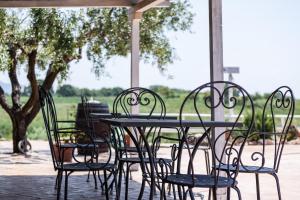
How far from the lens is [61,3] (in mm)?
6230

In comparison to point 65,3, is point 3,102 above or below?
below

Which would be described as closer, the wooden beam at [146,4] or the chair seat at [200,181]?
the chair seat at [200,181]

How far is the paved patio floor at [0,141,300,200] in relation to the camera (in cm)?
441

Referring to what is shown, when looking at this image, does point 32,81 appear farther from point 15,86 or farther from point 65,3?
point 65,3

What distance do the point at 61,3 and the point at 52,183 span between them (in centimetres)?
257

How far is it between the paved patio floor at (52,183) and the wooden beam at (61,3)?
2.28 metres

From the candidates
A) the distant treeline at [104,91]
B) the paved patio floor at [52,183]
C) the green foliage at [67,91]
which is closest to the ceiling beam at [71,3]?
the paved patio floor at [52,183]

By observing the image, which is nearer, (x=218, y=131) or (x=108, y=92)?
(x=218, y=131)

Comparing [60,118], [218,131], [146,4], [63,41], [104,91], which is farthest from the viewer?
[104,91]

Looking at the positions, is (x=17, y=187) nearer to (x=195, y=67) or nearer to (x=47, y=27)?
(x=47, y=27)

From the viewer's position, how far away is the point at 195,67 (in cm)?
2078

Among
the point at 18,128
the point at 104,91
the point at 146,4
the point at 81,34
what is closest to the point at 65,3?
the point at 146,4

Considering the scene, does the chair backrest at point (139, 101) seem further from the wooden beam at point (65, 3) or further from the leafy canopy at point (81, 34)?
the leafy canopy at point (81, 34)

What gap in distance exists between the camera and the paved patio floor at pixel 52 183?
173 inches
